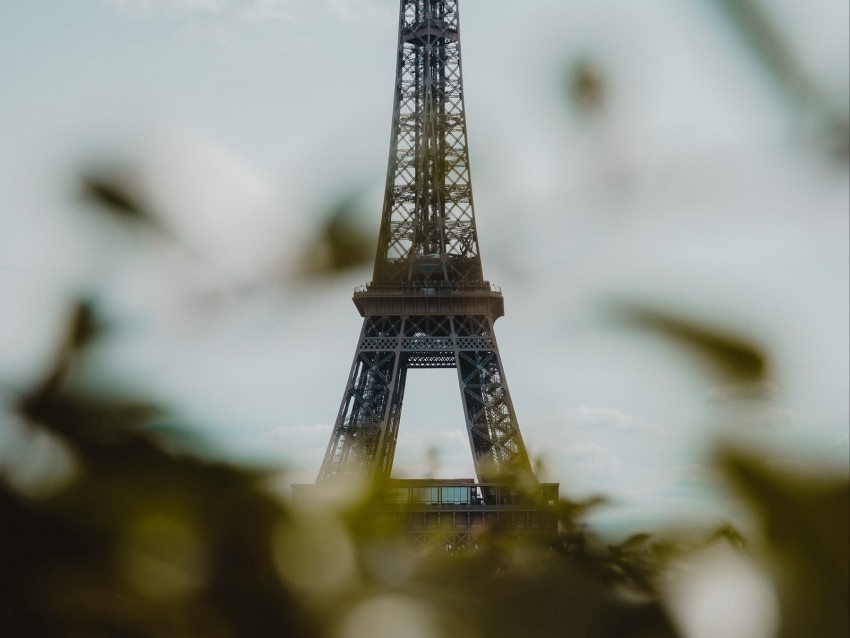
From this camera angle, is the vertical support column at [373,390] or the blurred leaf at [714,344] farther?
the vertical support column at [373,390]

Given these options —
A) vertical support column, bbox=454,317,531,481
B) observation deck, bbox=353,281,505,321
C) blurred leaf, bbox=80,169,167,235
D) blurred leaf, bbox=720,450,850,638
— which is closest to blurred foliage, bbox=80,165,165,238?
blurred leaf, bbox=80,169,167,235

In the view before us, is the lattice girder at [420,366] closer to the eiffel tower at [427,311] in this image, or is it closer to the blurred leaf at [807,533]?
the eiffel tower at [427,311]

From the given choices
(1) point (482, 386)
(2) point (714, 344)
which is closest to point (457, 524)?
(2) point (714, 344)

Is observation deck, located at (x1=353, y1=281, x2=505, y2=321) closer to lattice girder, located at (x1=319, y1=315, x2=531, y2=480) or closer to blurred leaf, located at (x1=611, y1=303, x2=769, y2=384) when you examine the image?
lattice girder, located at (x1=319, y1=315, x2=531, y2=480)

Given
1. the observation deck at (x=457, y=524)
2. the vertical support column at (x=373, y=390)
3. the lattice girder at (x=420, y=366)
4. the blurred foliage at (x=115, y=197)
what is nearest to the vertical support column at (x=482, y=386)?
the lattice girder at (x=420, y=366)

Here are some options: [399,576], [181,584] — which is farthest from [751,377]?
[181,584]

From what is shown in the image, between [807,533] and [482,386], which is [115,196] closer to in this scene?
[807,533]

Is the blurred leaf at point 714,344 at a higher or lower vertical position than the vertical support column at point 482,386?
lower

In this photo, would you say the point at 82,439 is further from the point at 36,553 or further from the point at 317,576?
the point at 317,576
